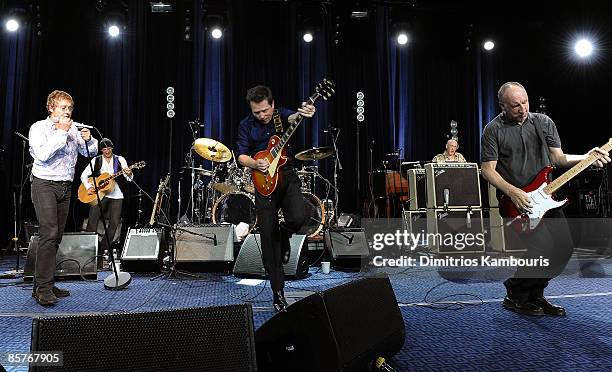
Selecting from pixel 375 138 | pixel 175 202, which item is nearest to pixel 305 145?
pixel 375 138

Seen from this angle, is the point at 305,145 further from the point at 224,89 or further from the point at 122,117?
the point at 122,117

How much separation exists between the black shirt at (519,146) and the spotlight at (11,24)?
9.85 metres

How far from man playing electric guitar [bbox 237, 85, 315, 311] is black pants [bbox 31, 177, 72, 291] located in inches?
69.7

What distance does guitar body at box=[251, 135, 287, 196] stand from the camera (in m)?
3.38

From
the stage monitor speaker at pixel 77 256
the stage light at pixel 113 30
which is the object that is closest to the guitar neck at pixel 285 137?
the stage monitor speaker at pixel 77 256

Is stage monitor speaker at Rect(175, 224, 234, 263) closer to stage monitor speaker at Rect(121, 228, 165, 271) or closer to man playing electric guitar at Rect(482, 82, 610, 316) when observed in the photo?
stage monitor speaker at Rect(121, 228, 165, 271)

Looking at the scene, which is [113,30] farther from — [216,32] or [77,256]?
[77,256]

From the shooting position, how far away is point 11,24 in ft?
30.2

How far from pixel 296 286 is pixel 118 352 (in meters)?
3.47

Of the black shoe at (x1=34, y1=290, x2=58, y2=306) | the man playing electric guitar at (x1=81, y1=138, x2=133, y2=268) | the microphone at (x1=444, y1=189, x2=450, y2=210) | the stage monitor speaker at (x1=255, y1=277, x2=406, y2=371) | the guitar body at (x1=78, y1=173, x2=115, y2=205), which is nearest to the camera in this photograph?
the stage monitor speaker at (x1=255, y1=277, x2=406, y2=371)

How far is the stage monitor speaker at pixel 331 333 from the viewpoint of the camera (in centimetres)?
169

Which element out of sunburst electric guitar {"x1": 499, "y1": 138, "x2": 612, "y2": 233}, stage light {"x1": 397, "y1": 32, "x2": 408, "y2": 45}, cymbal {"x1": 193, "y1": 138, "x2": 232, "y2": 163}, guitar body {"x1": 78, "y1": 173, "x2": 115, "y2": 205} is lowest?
sunburst electric guitar {"x1": 499, "y1": 138, "x2": 612, "y2": 233}

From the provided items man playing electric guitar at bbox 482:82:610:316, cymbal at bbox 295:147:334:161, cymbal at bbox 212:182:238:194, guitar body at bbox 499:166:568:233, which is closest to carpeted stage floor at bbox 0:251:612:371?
man playing electric guitar at bbox 482:82:610:316

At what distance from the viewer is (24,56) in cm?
926
